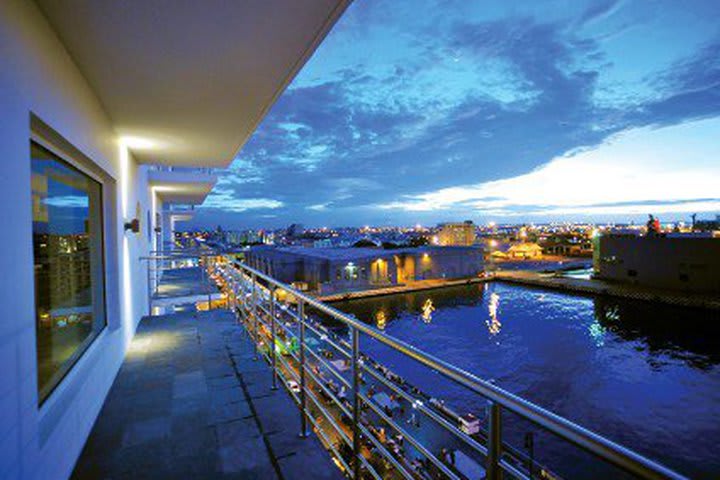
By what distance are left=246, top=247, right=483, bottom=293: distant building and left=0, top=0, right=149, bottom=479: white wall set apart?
23.6 metres

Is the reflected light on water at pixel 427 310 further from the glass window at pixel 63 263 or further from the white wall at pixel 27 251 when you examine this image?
the white wall at pixel 27 251

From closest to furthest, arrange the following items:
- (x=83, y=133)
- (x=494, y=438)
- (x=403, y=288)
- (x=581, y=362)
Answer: (x=494, y=438) → (x=83, y=133) → (x=581, y=362) → (x=403, y=288)

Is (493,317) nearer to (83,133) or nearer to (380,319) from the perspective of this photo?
(380,319)

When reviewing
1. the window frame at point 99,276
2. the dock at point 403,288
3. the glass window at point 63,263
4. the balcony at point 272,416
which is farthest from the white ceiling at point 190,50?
the dock at point 403,288

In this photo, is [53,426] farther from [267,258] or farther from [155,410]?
[267,258]

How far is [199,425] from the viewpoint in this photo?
102 inches

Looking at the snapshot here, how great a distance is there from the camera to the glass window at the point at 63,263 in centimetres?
220

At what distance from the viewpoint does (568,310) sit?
77.5 feet

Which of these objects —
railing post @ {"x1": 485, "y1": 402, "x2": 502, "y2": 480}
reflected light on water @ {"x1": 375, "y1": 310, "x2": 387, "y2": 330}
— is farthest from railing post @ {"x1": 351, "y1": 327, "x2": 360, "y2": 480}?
reflected light on water @ {"x1": 375, "y1": 310, "x2": 387, "y2": 330}

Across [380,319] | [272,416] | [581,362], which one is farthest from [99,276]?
[380,319]

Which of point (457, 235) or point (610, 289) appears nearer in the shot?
point (610, 289)

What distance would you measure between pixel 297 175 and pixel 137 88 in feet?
183

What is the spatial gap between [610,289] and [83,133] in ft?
101


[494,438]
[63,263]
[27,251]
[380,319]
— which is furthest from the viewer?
[380,319]
